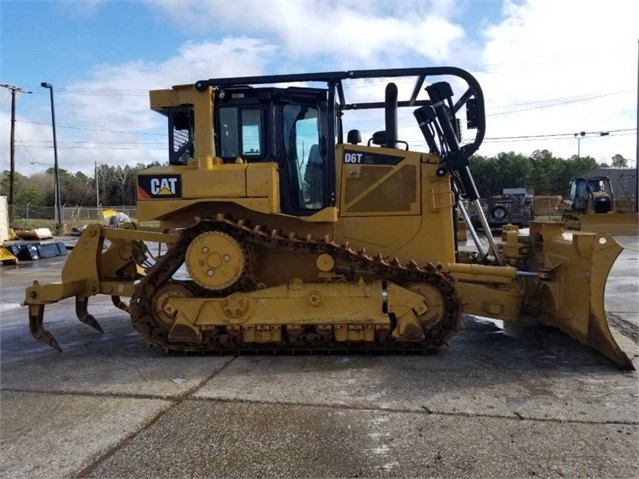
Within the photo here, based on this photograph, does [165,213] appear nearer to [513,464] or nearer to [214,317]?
[214,317]

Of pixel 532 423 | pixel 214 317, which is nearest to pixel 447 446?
pixel 532 423

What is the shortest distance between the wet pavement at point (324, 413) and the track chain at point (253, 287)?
0.50 ft

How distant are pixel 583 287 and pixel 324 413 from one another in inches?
118

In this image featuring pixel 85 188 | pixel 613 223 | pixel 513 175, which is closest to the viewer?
pixel 613 223

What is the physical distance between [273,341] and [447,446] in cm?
260

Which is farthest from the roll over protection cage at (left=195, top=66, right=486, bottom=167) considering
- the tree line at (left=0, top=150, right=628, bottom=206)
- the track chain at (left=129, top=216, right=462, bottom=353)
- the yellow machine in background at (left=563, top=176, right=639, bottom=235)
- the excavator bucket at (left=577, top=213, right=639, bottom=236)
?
the tree line at (left=0, top=150, right=628, bottom=206)

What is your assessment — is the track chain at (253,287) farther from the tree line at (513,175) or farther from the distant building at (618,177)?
the tree line at (513,175)

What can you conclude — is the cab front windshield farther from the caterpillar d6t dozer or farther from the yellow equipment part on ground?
the yellow equipment part on ground

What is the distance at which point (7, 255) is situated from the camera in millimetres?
17547

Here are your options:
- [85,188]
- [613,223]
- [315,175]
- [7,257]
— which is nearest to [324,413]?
[315,175]

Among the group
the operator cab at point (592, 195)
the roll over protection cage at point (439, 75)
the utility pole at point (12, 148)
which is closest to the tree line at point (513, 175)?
the utility pole at point (12, 148)

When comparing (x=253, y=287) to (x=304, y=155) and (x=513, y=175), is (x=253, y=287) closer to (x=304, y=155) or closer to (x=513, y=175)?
(x=304, y=155)

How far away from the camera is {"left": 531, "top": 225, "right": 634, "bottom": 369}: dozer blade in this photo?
513cm

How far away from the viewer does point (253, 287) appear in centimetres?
583
